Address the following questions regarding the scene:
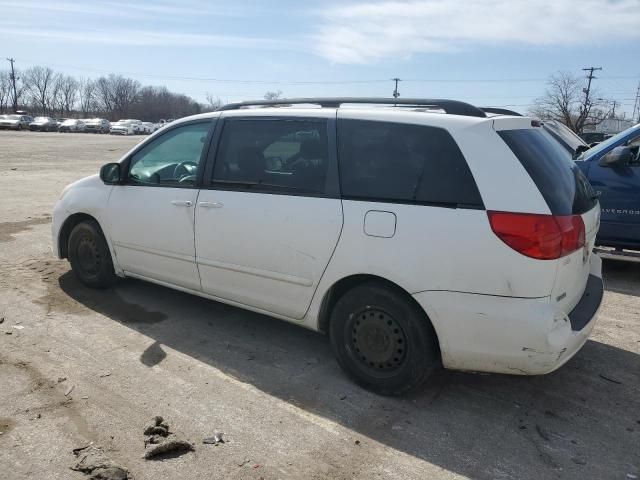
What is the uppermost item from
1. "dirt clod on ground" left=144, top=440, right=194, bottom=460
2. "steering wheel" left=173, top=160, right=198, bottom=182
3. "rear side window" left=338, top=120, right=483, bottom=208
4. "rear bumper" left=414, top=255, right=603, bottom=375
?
"rear side window" left=338, top=120, right=483, bottom=208

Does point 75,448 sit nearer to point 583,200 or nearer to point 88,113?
point 583,200

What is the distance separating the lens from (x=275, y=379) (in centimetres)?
379

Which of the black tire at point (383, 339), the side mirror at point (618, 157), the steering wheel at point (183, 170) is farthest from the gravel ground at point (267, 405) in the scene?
the side mirror at point (618, 157)

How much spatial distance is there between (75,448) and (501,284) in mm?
2535

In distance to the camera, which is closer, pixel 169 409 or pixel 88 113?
pixel 169 409

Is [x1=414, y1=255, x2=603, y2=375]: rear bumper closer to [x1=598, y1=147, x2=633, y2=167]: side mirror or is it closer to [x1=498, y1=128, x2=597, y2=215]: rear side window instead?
[x1=498, y1=128, x2=597, y2=215]: rear side window

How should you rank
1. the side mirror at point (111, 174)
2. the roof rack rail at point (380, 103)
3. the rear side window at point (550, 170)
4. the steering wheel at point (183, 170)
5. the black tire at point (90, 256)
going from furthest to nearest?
the black tire at point (90, 256), the side mirror at point (111, 174), the steering wheel at point (183, 170), the roof rack rail at point (380, 103), the rear side window at point (550, 170)

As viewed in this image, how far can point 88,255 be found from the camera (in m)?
5.43

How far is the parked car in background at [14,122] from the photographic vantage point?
6003cm

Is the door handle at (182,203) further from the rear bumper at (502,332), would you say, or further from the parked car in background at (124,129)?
the parked car in background at (124,129)

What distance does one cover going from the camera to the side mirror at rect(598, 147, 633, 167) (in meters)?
6.18

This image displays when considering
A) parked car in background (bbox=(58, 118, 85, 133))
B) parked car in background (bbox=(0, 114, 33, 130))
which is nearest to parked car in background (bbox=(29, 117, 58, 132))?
parked car in background (bbox=(58, 118, 85, 133))

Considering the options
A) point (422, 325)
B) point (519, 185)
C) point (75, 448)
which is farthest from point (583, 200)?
point (75, 448)

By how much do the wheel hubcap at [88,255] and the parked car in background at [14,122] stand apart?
6452 cm
